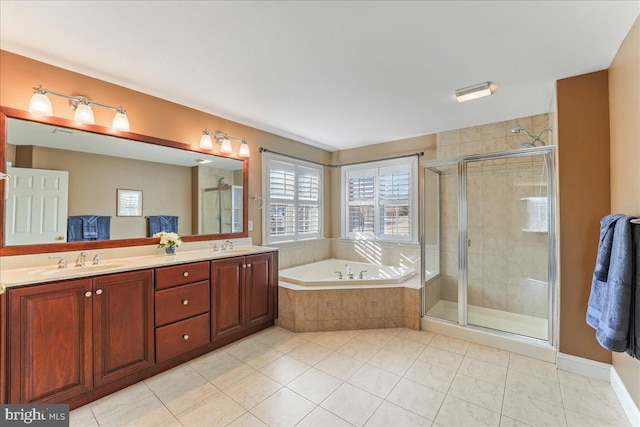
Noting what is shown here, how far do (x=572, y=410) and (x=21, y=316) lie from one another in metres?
3.41

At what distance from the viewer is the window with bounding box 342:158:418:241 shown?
3.97 metres

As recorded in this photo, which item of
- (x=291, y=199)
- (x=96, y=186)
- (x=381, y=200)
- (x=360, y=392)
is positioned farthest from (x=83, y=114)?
(x=381, y=200)

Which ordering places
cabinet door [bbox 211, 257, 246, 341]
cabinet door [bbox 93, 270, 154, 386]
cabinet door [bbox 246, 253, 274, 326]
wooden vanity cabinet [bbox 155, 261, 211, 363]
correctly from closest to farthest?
cabinet door [bbox 93, 270, 154, 386] < wooden vanity cabinet [bbox 155, 261, 211, 363] < cabinet door [bbox 211, 257, 246, 341] < cabinet door [bbox 246, 253, 274, 326]

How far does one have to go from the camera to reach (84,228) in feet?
7.09

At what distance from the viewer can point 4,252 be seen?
1.83 m

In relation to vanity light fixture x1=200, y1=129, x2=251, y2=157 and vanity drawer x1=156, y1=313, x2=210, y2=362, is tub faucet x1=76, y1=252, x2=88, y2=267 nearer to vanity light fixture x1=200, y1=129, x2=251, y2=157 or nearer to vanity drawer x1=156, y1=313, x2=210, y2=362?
vanity drawer x1=156, y1=313, x2=210, y2=362

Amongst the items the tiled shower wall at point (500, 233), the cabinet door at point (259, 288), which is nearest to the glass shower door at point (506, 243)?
the tiled shower wall at point (500, 233)

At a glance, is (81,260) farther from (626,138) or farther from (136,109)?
(626,138)

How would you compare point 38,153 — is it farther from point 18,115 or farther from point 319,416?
point 319,416

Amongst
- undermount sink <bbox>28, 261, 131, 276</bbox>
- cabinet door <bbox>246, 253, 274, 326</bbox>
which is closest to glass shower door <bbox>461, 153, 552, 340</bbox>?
cabinet door <bbox>246, 253, 274, 326</bbox>

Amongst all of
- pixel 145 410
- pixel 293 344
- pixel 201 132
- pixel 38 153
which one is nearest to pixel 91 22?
pixel 38 153

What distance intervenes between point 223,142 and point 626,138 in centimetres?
332

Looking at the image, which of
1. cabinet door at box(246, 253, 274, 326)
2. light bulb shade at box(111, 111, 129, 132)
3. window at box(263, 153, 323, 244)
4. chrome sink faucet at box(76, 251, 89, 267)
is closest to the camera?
chrome sink faucet at box(76, 251, 89, 267)

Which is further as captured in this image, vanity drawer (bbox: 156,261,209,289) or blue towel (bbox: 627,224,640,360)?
vanity drawer (bbox: 156,261,209,289)
